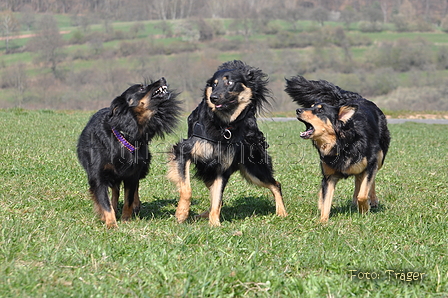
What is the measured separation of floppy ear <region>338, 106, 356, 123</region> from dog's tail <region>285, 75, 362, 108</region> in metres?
1.15

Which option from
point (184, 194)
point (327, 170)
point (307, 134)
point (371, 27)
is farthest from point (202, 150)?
point (371, 27)

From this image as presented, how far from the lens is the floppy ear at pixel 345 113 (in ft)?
21.3

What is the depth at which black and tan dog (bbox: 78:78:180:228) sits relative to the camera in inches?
242

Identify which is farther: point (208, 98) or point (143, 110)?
point (208, 98)

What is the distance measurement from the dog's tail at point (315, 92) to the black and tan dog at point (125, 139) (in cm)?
229

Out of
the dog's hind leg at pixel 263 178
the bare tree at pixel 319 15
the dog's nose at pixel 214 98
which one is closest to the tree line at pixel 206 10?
the bare tree at pixel 319 15

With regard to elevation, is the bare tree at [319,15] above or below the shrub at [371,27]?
above

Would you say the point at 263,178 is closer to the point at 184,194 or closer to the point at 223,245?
the point at 184,194

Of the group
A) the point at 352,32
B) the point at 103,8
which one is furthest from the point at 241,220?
the point at 103,8

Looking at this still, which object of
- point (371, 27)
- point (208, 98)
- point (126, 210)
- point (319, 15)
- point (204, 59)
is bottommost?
point (204, 59)

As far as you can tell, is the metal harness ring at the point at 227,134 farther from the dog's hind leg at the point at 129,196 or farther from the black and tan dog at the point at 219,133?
the dog's hind leg at the point at 129,196

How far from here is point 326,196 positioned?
6746 millimetres

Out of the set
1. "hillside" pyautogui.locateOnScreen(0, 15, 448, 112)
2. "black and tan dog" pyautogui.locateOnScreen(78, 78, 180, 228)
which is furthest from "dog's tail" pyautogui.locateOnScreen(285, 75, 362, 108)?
"hillside" pyautogui.locateOnScreen(0, 15, 448, 112)

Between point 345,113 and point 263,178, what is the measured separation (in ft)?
4.93
